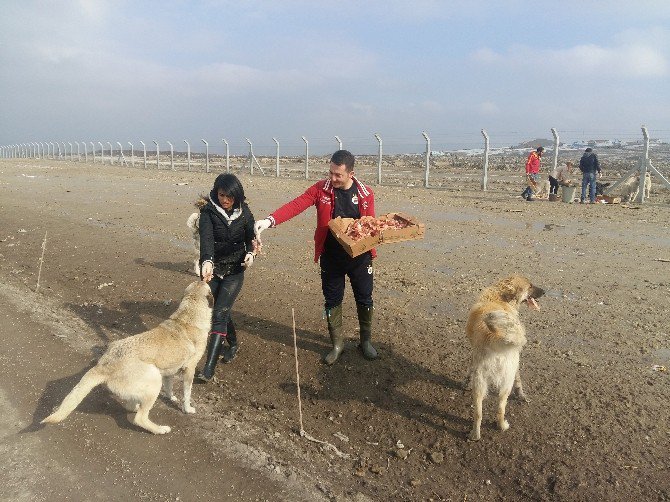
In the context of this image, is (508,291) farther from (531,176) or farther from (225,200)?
(531,176)

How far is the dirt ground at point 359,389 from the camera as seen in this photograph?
3854mm

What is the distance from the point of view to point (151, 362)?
427 cm

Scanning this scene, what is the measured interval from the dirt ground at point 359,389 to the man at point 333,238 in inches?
16.0

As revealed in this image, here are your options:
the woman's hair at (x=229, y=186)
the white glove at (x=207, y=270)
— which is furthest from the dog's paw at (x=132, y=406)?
the woman's hair at (x=229, y=186)

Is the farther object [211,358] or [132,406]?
[211,358]

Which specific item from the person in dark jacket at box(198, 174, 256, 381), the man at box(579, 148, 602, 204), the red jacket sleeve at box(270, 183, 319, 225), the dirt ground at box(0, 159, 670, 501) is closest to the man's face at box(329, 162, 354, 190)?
the red jacket sleeve at box(270, 183, 319, 225)

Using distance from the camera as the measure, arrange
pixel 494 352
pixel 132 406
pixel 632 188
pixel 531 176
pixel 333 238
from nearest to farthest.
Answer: pixel 494 352 < pixel 132 406 < pixel 333 238 < pixel 632 188 < pixel 531 176

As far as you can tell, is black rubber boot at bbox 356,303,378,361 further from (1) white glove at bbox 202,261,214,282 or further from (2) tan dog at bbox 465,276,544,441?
(1) white glove at bbox 202,261,214,282

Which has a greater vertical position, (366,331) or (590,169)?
(590,169)

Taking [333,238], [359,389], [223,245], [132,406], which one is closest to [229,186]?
[223,245]

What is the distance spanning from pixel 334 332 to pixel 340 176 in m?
1.77

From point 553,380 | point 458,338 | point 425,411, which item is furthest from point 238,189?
point 553,380

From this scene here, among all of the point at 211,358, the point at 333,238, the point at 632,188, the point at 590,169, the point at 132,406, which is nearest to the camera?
the point at 132,406

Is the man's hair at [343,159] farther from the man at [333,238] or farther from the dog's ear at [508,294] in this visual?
the dog's ear at [508,294]
